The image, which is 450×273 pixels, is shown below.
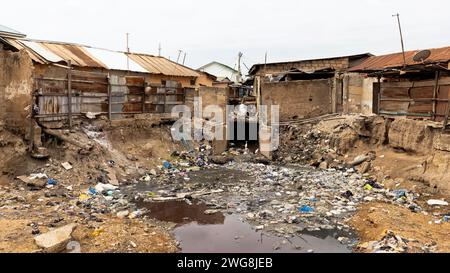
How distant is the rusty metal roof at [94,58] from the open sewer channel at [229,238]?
705 centimetres

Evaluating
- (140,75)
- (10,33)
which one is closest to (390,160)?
(140,75)

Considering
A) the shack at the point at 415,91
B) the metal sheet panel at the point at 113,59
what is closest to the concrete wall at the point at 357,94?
the shack at the point at 415,91

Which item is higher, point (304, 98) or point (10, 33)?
point (10, 33)

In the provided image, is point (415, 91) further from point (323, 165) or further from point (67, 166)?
point (67, 166)

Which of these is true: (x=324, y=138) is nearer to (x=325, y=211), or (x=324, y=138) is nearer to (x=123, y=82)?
(x=325, y=211)

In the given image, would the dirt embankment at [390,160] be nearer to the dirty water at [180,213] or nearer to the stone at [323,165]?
the stone at [323,165]

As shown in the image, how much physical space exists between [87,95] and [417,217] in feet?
29.8

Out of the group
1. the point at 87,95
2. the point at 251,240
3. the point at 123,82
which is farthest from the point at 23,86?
the point at 251,240

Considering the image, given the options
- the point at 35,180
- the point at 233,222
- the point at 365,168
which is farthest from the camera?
the point at 365,168

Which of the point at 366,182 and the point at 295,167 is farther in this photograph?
the point at 295,167

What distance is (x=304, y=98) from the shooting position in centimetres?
1516

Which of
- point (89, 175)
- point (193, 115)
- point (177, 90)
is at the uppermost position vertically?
point (177, 90)

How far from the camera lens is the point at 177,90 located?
47.6 ft

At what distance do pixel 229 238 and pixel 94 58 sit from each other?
10000 millimetres
